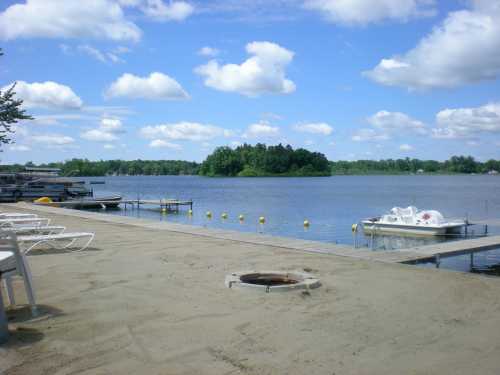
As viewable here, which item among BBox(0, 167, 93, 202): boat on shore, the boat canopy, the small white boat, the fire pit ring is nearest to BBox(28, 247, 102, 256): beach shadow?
the fire pit ring

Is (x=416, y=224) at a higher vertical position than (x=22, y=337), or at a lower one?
lower

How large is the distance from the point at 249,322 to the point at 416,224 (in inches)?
850

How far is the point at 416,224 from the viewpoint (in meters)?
25.4

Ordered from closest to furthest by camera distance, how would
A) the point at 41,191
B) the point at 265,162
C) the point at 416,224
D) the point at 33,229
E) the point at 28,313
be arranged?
the point at 28,313
the point at 33,229
the point at 416,224
the point at 41,191
the point at 265,162

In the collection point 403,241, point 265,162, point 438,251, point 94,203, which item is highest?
point 265,162

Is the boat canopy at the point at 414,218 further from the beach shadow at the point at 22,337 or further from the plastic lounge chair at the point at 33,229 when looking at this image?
the beach shadow at the point at 22,337

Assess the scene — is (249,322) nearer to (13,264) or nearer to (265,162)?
(13,264)

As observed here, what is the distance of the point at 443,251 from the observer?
10734mm

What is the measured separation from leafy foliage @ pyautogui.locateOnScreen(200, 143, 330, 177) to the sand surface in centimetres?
14803

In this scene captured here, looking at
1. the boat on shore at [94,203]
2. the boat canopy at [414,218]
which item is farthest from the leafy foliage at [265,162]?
the boat canopy at [414,218]

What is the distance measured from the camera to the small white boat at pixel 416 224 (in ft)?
81.1

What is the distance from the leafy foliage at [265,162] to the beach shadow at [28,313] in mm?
150191

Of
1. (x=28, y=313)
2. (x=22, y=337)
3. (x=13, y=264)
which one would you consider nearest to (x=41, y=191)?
(x=28, y=313)

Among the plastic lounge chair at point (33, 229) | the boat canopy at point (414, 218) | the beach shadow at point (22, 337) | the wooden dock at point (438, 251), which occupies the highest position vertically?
the plastic lounge chair at point (33, 229)
